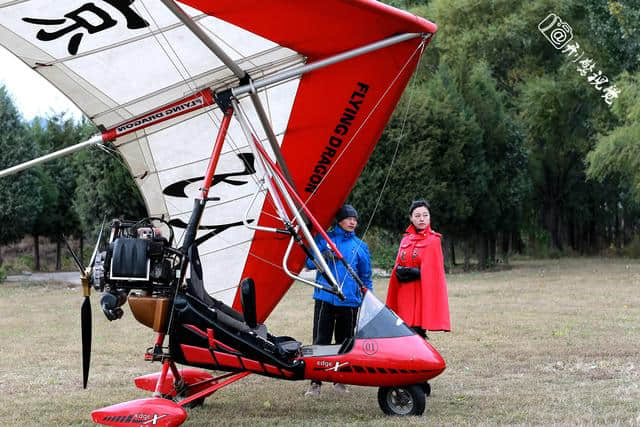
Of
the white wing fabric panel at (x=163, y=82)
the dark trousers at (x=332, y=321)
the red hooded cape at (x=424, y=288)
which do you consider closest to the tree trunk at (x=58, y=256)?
the white wing fabric panel at (x=163, y=82)

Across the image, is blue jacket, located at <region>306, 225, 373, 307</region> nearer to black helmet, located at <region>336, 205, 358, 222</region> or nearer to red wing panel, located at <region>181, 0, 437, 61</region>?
black helmet, located at <region>336, 205, 358, 222</region>

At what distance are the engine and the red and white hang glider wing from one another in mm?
1544

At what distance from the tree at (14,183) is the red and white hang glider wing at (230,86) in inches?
805

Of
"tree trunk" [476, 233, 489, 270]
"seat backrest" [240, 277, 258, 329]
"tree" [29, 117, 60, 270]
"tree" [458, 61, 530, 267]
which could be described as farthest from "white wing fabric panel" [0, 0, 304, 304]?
"tree" [29, 117, 60, 270]

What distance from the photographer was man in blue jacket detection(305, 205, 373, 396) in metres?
7.82

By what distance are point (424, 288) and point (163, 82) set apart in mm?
2743

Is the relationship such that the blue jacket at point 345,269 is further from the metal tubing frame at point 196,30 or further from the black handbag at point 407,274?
the metal tubing frame at point 196,30

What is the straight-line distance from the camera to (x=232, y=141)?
8.14m

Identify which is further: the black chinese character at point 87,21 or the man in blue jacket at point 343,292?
the man in blue jacket at point 343,292

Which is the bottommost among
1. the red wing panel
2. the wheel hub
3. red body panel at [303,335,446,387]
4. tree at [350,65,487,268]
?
the wheel hub

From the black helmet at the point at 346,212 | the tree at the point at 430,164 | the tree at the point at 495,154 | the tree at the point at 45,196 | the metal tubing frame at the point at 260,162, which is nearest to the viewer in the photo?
the metal tubing frame at the point at 260,162

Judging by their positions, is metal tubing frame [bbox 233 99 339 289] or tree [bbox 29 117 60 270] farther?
tree [bbox 29 117 60 270]

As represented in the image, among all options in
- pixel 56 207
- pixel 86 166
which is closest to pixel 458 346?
pixel 86 166

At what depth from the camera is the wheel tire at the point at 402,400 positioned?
679 cm
